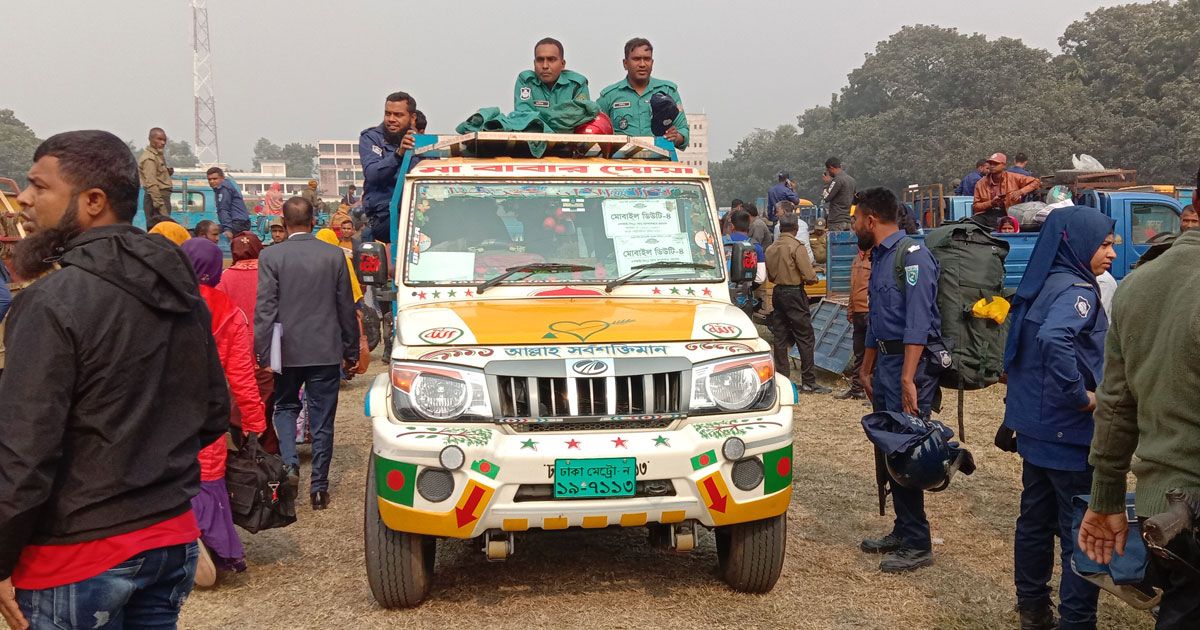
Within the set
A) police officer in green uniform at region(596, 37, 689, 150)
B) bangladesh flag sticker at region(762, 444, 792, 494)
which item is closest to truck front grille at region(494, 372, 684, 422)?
bangladesh flag sticker at region(762, 444, 792, 494)

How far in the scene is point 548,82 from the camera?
748cm

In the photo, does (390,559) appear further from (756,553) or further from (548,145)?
(548,145)

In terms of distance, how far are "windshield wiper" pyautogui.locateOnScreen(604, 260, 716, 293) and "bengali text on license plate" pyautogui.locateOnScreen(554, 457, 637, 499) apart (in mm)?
1294

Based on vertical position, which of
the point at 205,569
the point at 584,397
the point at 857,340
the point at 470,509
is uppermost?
the point at 584,397

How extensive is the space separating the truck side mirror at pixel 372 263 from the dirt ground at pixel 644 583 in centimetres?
165

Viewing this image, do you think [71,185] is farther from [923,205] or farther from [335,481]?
[923,205]

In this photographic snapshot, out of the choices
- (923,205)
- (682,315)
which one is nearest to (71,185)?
(682,315)

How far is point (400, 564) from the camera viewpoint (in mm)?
4645

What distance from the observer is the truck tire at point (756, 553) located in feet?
15.7

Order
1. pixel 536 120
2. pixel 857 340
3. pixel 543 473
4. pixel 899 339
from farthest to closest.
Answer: pixel 857 340 → pixel 536 120 → pixel 899 339 → pixel 543 473

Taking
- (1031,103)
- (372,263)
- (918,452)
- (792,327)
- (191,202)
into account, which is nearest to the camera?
(918,452)

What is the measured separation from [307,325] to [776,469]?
3541 millimetres

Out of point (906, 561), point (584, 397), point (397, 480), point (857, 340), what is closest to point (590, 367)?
point (584, 397)

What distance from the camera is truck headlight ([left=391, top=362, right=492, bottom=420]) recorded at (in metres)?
4.35
